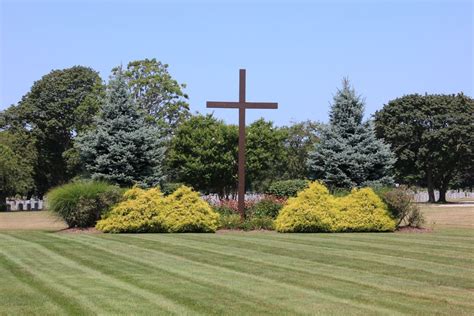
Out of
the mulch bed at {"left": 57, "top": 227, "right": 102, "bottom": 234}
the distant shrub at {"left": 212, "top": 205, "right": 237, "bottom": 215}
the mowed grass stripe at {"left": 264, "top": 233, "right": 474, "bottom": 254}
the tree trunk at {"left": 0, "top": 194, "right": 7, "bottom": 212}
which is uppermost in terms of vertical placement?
the tree trunk at {"left": 0, "top": 194, "right": 7, "bottom": 212}

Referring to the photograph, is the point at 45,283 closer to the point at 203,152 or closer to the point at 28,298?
the point at 28,298

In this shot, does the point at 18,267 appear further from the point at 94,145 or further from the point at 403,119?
the point at 403,119

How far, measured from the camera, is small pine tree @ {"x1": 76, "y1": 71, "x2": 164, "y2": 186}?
32844 mm

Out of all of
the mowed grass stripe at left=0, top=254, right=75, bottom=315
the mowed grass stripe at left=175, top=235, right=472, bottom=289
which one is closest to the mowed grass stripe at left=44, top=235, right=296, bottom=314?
the mowed grass stripe at left=0, top=254, right=75, bottom=315

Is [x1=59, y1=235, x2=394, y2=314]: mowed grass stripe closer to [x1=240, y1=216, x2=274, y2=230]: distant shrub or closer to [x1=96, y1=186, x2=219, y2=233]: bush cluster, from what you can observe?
[x1=96, y1=186, x2=219, y2=233]: bush cluster

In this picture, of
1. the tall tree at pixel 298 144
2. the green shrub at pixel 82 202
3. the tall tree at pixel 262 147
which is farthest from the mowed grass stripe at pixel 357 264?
the tall tree at pixel 298 144

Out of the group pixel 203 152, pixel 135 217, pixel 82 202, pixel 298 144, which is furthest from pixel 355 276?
pixel 298 144

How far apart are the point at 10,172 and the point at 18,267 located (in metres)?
50.6

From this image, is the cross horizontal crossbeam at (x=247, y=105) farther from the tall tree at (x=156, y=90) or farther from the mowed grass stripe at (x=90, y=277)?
the tall tree at (x=156, y=90)

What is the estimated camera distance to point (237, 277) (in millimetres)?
10680

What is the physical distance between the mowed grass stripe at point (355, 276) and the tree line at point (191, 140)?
1810 centimetres

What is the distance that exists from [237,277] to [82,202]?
12961 millimetres

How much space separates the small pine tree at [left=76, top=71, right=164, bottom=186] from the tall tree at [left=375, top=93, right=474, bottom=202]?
123ft

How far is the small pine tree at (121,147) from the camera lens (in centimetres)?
3284
